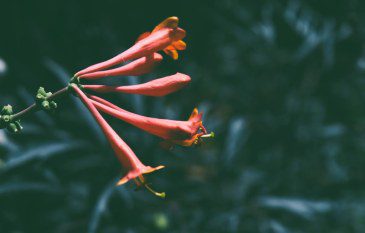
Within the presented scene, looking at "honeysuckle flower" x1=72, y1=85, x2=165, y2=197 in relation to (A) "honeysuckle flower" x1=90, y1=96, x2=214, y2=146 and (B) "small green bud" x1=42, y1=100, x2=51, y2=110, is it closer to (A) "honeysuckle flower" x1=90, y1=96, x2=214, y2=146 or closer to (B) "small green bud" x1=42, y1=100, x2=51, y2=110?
(A) "honeysuckle flower" x1=90, y1=96, x2=214, y2=146

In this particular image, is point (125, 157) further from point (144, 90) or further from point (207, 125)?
point (207, 125)

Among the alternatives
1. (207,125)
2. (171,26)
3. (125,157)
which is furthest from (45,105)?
(207,125)

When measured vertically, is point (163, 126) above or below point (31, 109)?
above

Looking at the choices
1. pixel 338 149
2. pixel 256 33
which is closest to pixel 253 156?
pixel 338 149

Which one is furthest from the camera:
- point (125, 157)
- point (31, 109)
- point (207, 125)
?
point (207, 125)

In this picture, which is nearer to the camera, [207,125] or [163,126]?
[163,126]

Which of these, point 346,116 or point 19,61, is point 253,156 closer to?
point 346,116

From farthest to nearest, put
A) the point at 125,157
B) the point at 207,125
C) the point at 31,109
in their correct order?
the point at 207,125, the point at 125,157, the point at 31,109

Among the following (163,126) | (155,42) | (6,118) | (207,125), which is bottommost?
(6,118)
